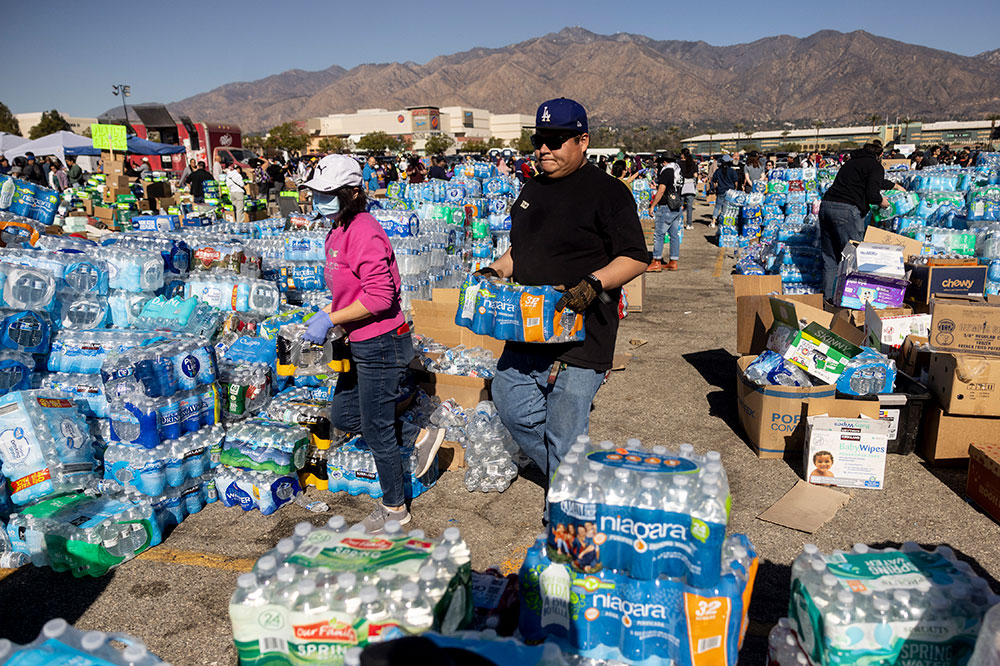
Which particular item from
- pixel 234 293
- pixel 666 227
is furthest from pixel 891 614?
pixel 666 227

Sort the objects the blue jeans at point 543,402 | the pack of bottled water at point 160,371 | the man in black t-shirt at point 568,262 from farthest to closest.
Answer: the pack of bottled water at point 160,371 < the blue jeans at point 543,402 < the man in black t-shirt at point 568,262

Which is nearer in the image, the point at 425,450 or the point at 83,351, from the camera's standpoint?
the point at 425,450

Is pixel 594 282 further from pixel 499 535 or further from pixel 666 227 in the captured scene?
pixel 666 227

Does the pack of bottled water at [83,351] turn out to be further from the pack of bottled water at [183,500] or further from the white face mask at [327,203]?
the white face mask at [327,203]

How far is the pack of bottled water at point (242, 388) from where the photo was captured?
4.93 m

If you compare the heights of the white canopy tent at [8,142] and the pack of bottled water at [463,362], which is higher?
the white canopy tent at [8,142]

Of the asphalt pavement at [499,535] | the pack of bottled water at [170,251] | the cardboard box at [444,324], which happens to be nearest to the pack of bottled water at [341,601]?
the asphalt pavement at [499,535]

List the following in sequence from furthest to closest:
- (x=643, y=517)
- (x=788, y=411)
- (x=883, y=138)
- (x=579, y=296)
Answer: (x=883, y=138)
(x=788, y=411)
(x=579, y=296)
(x=643, y=517)

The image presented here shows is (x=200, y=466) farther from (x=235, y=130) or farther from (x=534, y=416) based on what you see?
(x=235, y=130)

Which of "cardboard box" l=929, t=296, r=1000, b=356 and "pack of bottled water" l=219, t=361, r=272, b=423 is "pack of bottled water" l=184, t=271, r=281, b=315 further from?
"cardboard box" l=929, t=296, r=1000, b=356

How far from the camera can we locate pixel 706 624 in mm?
2352

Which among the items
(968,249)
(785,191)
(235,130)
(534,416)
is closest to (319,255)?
(534,416)

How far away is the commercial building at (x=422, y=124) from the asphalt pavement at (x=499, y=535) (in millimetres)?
117324

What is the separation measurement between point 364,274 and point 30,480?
255 centimetres
